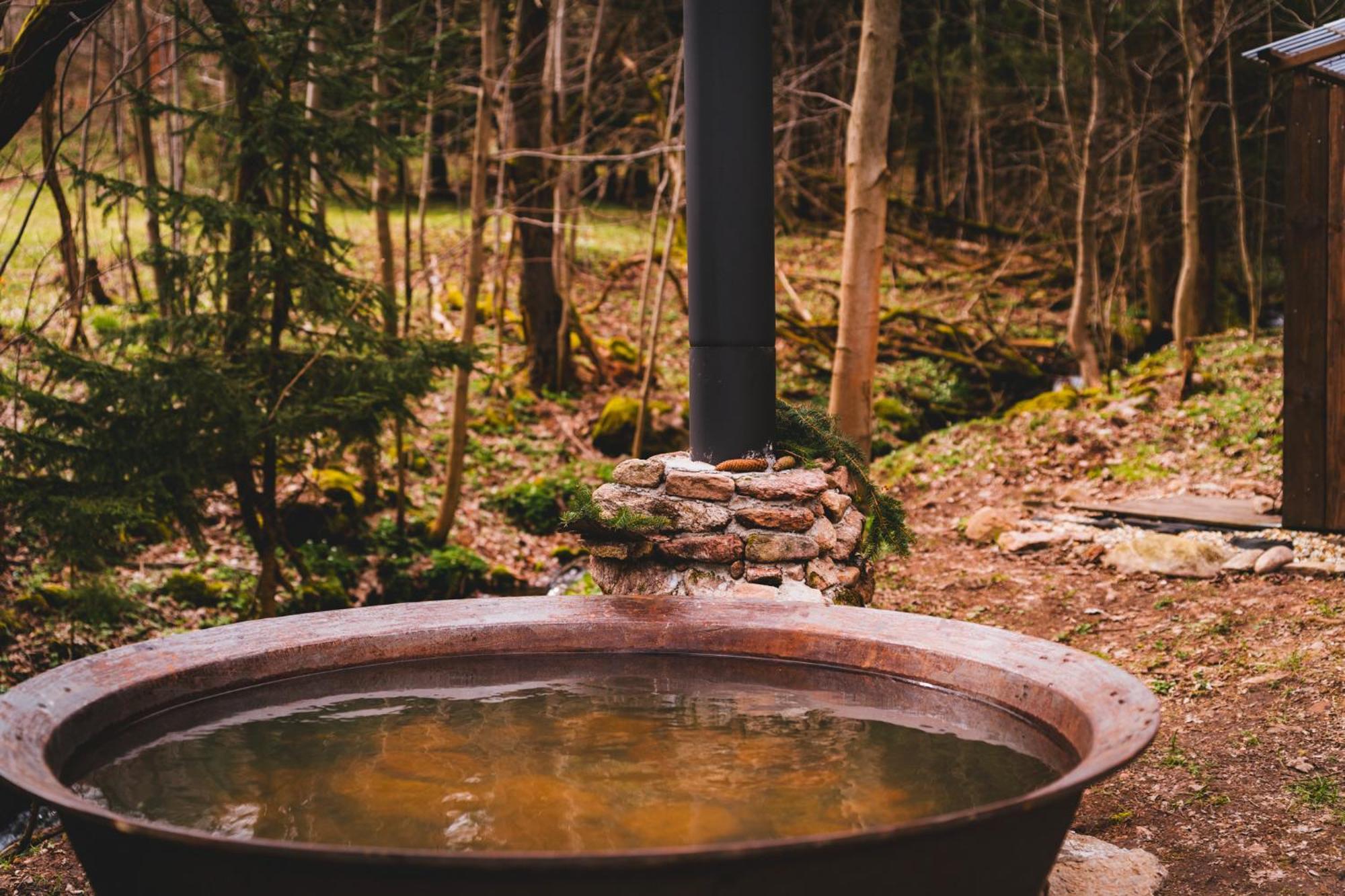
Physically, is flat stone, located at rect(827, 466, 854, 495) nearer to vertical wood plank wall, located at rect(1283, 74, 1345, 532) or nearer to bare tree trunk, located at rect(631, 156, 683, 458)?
vertical wood plank wall, located at rect(1283, 74, 1345, 532)

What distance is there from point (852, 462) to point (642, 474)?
1145 millimetres

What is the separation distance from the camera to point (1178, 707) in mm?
5043

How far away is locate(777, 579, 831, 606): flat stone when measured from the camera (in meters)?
5.04

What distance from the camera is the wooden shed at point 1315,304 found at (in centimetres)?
660

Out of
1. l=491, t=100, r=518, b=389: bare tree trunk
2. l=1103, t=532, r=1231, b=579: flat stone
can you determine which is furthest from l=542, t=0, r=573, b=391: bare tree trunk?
l=1103, t=532, r=1231, b=579: flat stone

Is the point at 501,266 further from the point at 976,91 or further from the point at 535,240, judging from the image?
the point at 976,91

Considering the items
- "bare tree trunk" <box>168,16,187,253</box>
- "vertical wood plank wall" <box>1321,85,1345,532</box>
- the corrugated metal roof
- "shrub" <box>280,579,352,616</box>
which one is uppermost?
"bare tree trunk" <box>168,16,187,253</box>

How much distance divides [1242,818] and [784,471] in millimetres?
2372

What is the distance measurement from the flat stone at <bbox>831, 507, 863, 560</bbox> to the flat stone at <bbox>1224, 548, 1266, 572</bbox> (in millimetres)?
2761

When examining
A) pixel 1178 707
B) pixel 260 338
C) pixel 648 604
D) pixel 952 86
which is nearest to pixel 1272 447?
pixel 1178 707

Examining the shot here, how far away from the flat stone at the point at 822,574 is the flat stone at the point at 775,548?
73mm

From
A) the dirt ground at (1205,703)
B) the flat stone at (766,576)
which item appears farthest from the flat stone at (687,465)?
the dirt ground at (1205,703)

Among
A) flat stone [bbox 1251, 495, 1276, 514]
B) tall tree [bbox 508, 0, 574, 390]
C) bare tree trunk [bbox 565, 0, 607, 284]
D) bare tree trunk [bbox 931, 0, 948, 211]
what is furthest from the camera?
bare tree trunk [bbox 931, 0, 948, 211]

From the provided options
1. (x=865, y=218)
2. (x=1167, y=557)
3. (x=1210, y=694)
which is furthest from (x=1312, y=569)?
A: (x=865, y=218)
